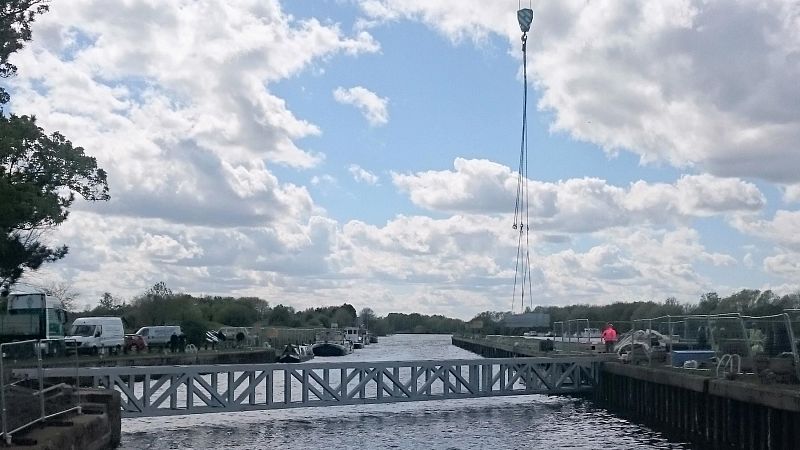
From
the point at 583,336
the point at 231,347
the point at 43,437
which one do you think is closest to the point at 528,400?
the point at 583,336

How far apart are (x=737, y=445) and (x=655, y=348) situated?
52.0 feet

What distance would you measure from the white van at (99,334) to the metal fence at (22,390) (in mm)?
50339

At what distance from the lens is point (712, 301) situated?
11031cm

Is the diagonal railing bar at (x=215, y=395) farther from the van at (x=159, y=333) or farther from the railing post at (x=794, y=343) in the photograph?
the van at (x=159, y=333)

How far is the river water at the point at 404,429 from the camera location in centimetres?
3672

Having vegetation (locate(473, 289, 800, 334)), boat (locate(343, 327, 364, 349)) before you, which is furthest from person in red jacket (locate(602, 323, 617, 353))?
boat (locate(343, 327, 364, 349))

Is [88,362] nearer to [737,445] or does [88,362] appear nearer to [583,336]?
[583,336]

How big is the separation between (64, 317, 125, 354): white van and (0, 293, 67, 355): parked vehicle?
26.3 feet

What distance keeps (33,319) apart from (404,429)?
27.3 metres

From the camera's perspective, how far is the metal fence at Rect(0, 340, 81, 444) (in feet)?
62.3

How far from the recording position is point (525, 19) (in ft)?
159

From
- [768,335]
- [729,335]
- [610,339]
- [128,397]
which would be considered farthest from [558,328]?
[768,335]

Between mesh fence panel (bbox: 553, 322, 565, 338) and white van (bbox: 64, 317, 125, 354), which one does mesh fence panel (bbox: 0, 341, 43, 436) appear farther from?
mesh fence panel (bbox: 553, 322, 565, 338)

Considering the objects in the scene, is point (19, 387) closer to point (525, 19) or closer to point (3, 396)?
point (3, 396)
